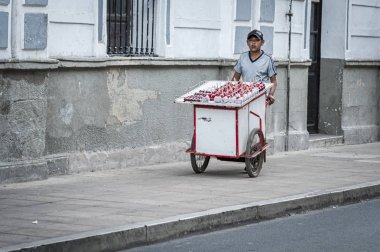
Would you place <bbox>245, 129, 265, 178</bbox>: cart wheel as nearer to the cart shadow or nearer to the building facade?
the cart shadow

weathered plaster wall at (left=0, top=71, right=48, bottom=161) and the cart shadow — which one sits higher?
weathered plaster wall at (left=0, top=71, right=48, bottom=161)

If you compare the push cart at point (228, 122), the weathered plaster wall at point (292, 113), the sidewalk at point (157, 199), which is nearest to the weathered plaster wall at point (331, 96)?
the weathered plaster wall at point (292, 113)

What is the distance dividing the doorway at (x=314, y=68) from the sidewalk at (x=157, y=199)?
13.7 feet

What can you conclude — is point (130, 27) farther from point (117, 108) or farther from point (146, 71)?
point (117, 108)

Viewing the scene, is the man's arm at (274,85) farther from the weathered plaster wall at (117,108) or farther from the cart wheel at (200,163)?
the weathered plaster wall at (117,108)

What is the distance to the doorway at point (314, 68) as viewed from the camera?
20141 millimetres

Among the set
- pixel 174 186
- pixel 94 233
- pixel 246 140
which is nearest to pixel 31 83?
pixel 174 186

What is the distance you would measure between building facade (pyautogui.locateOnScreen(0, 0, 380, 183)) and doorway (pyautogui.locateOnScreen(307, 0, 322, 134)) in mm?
26

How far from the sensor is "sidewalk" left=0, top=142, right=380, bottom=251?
9.06m

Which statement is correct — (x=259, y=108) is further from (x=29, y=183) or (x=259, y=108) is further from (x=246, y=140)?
(x=29, y=183)

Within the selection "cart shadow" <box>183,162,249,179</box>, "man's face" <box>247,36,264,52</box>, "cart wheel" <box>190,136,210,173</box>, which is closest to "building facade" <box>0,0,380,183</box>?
"cart shadow" <box>183,162,249,179</box>

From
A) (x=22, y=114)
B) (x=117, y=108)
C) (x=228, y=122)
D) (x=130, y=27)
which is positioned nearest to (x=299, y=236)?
(x=228, y=122)

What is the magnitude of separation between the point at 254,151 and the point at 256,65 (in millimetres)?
1309

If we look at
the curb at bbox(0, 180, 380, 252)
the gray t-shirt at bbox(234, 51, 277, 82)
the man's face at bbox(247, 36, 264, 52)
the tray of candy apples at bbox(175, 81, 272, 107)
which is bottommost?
the curb at bbox(0, 180, 380, 252)
